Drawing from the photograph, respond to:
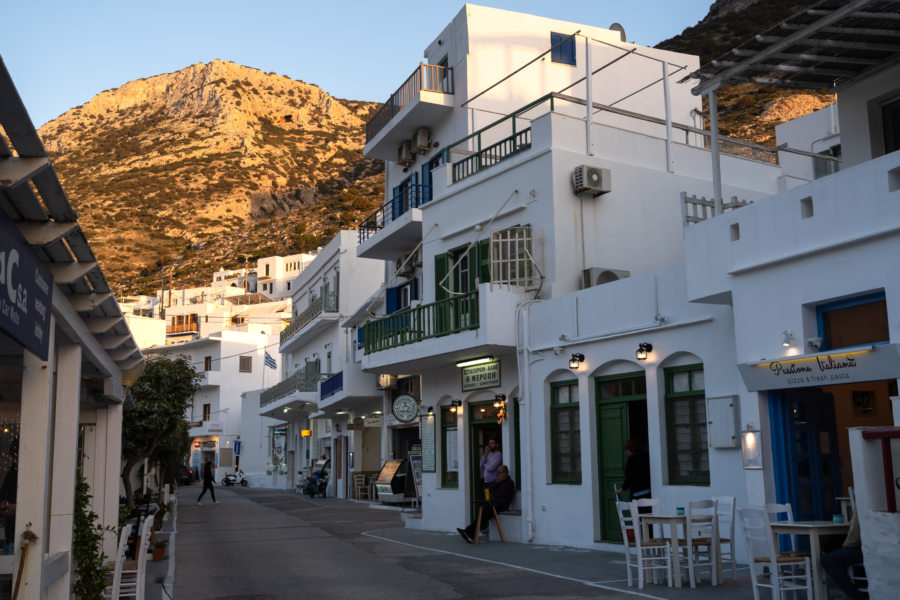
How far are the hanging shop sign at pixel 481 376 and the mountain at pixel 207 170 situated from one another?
84.4 meters

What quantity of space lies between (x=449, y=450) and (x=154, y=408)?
6.65 metres

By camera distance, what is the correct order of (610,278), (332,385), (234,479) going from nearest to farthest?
(610,278) → (332,385) → (234,479)

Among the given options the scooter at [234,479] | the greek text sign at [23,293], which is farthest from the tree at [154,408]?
the scooter at [234,479]

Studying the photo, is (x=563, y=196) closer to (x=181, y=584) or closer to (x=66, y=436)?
(x=181, y=584)

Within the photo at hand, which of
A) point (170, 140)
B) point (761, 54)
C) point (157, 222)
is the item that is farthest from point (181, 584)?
point (170, 140)

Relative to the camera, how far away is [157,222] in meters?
126

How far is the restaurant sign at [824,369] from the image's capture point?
9.23 m

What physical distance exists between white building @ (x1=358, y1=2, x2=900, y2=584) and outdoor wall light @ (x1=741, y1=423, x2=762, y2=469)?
8cm

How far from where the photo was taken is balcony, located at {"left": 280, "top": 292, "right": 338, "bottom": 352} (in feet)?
124

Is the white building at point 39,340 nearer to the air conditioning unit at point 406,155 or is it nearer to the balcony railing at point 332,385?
the air conditioning unit at point 406,155

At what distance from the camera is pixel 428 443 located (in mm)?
20672

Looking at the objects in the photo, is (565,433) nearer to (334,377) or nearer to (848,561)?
(848,561)

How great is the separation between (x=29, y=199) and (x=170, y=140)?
146m

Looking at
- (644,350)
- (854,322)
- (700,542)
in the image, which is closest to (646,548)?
(700,542)
